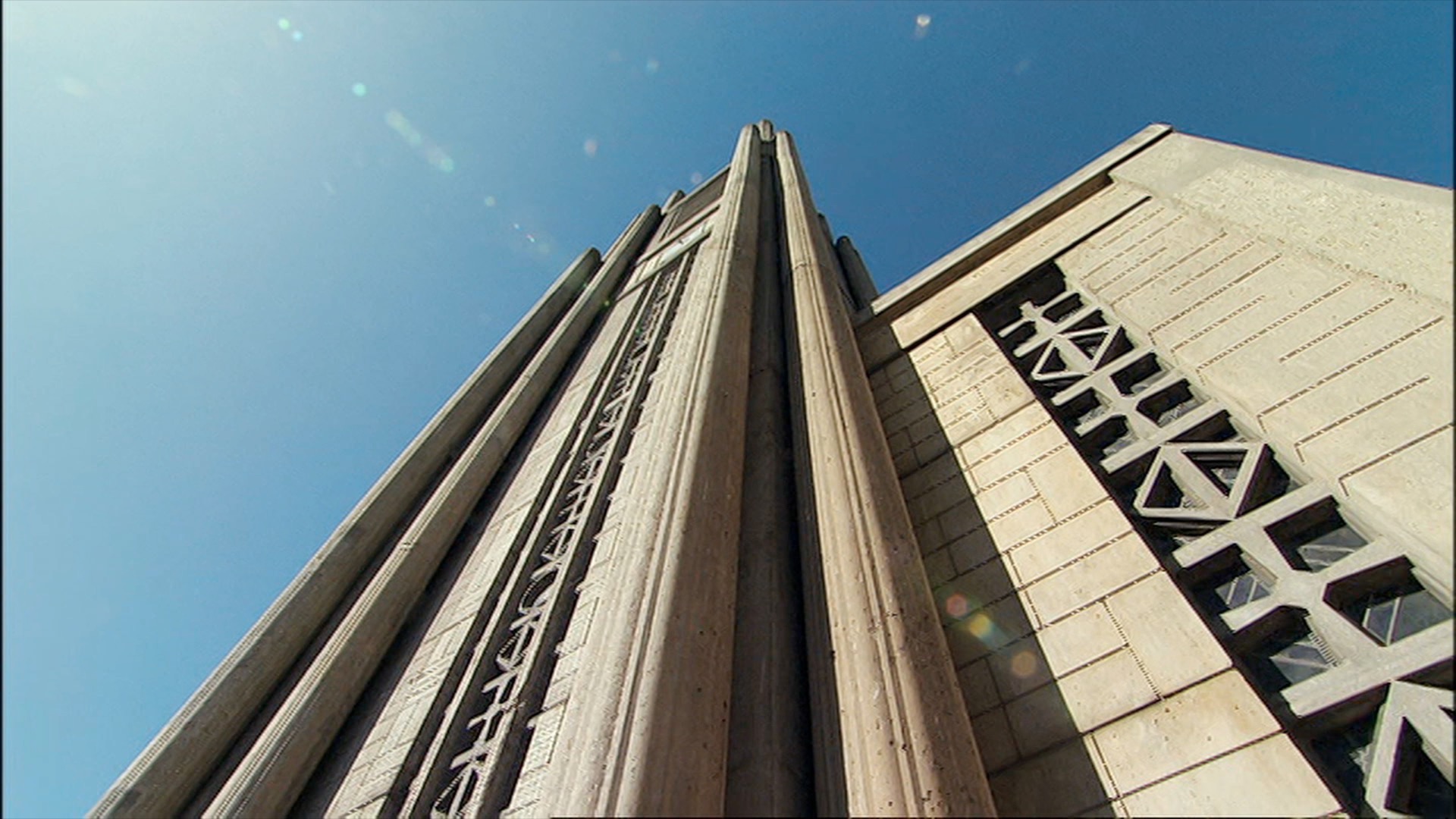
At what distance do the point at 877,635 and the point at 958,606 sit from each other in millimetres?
1167

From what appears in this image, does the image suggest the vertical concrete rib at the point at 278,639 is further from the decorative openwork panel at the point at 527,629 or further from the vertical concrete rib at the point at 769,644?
the vertical concrete rib at the point at 769,644

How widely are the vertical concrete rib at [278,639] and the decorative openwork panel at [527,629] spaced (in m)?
2.38

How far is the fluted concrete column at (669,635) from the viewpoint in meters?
2.86

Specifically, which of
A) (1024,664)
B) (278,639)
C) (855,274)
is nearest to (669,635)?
(1024,664)

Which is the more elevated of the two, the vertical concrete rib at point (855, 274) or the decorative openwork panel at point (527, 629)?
the vertical concrete rib at point (855, 274)

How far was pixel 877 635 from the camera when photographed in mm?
3324

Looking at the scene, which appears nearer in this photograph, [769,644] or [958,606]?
[769,644]

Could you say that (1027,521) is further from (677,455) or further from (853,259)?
(853,259)

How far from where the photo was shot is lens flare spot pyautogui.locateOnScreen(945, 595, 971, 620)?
422cm

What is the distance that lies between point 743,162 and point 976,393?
1236 centimetres

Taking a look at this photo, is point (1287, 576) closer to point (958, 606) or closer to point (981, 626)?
point (981, 626)

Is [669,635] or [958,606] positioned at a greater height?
[958,606]

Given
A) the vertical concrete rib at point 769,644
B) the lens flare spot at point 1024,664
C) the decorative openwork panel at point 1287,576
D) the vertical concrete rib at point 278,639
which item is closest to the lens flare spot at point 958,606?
the lens flare spot at point 1024,664

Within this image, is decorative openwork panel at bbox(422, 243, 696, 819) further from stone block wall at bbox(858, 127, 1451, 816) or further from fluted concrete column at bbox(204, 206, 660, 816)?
stone block wall at bbox(858, 127, 1451, 816)
